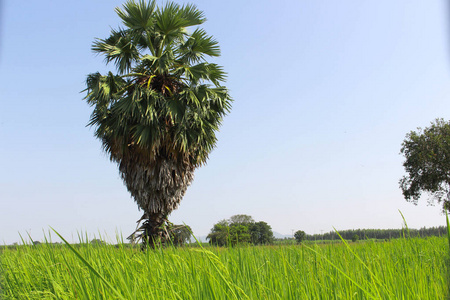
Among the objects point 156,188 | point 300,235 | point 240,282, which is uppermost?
point 156,188

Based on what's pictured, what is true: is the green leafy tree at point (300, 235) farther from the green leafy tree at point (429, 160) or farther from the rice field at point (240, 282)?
the green leafy tree at point (429, 160)

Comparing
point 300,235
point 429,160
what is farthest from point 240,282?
point 429,160

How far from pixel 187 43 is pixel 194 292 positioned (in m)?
12.3

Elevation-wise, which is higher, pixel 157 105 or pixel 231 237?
pixel 157 105

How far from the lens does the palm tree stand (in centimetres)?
1173

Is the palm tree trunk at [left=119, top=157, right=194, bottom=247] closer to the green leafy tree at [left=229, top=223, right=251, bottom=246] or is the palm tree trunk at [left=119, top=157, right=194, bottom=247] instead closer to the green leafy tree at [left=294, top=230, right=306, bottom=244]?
the green leafy tree at [left=229, top=223, right=251, bottom=246]

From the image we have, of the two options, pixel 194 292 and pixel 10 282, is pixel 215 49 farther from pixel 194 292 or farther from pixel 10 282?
pixel 194 292

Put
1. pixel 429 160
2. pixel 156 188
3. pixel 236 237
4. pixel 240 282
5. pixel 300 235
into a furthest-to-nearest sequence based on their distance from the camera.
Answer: pixel 429 160 → pixel 156 188 → pixel 300 235 → pixel 236 237 → pixel 240 282

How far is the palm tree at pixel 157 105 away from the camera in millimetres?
11734

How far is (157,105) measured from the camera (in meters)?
12.1

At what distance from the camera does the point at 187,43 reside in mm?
13375

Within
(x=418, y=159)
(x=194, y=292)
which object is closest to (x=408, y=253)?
(x=194, y=292)

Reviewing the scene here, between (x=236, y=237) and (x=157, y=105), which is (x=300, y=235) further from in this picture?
(x=157, y=105)

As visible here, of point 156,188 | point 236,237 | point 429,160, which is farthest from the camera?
point 429,160
